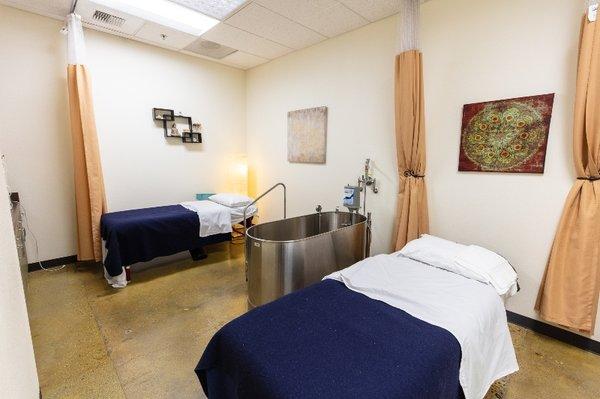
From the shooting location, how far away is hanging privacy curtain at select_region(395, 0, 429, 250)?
2328 mm

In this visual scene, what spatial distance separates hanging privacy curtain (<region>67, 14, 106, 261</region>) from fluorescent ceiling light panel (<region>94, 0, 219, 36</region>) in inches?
21.0

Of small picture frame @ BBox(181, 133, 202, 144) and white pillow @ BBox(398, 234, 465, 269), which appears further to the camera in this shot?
small picture frame @ BBox(181, 133, 202, 144)

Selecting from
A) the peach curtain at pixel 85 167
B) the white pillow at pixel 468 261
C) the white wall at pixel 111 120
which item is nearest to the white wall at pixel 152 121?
the white wall at pixel 111 120

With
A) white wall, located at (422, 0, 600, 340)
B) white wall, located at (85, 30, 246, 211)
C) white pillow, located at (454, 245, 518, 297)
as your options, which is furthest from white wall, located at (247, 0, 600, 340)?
white wall, located at (85, 30, 246, 211)

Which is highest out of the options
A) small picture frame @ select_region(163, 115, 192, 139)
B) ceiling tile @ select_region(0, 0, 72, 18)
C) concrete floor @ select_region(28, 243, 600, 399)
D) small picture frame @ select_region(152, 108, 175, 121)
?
ceiling tile @ select_region(0, 0, 72, 18)

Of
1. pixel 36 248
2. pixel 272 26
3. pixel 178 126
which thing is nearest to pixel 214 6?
pixel 272 26

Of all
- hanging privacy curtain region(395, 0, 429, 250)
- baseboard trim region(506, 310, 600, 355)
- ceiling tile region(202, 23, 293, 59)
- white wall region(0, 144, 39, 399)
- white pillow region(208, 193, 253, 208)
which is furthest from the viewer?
white pillow region(208, 193, 253, 208)

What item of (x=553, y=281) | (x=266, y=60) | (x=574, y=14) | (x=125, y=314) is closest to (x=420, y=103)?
(x=574, y=14)

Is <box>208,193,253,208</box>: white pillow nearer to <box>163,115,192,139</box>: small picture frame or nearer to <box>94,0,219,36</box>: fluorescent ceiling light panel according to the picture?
<box>163,115,192,139</box>: small picture frame

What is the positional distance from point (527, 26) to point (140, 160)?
4124 mm

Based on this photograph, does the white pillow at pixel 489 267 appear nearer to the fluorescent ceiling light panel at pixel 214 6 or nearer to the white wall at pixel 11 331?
the white wall at pixel 11 331

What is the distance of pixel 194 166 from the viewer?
4.12m

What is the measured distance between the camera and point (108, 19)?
114 inches

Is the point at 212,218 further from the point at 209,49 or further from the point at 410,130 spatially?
the point at 410,130
